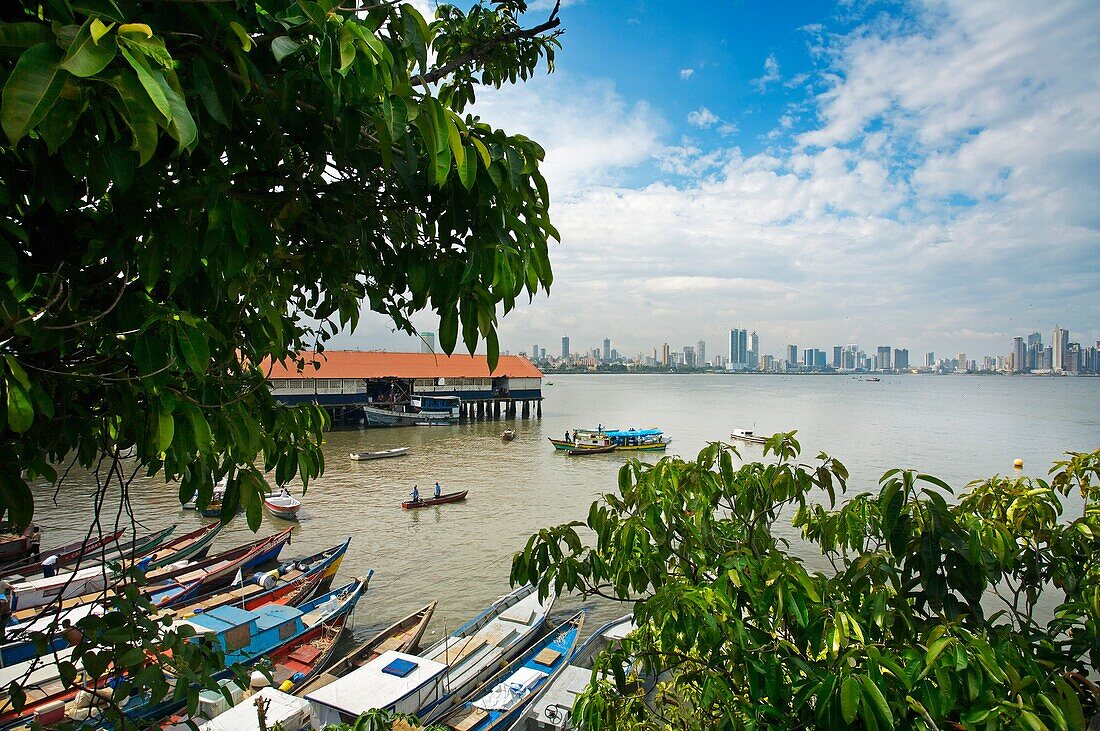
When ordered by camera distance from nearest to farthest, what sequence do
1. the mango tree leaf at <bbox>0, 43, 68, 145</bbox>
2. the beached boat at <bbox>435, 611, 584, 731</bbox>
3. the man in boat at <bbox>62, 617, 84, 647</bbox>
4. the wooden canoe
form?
the mango tree leaf at <bbox>0, 43, 68, 145</bbox> → the man in boat at <bbox>62, 617, 84, 647</bbox> → the beached boat at <bbox>435, 611, 584, 731</bbox> → the wooden canoe

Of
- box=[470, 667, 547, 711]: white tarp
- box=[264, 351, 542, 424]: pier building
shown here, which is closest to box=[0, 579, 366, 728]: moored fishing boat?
box=[470, 667, 547, 711]: white tarp

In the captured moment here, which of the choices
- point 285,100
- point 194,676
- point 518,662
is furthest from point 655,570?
point 518,662

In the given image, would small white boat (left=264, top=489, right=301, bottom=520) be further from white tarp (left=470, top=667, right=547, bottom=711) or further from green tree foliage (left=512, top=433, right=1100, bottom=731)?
green tree foliage (left=512, top=433, right=1100, bottom=731)

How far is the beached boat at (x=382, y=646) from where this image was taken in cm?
814

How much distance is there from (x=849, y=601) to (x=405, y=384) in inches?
1436

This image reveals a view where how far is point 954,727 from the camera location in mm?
1629

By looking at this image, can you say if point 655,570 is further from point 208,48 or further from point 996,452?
point 996,452

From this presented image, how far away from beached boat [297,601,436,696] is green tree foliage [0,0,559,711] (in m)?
7.31

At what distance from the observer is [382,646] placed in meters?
8.88

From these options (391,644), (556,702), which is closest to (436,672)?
(556,702)

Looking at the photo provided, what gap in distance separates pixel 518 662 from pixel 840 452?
2314 centimetres

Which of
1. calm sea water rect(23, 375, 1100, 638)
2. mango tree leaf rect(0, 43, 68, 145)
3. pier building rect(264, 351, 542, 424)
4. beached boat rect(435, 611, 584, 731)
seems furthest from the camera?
pier building rect(264, 351, 542, 424)

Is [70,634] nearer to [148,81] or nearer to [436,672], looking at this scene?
[148,81]

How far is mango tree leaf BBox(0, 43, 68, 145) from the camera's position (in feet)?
2.35
